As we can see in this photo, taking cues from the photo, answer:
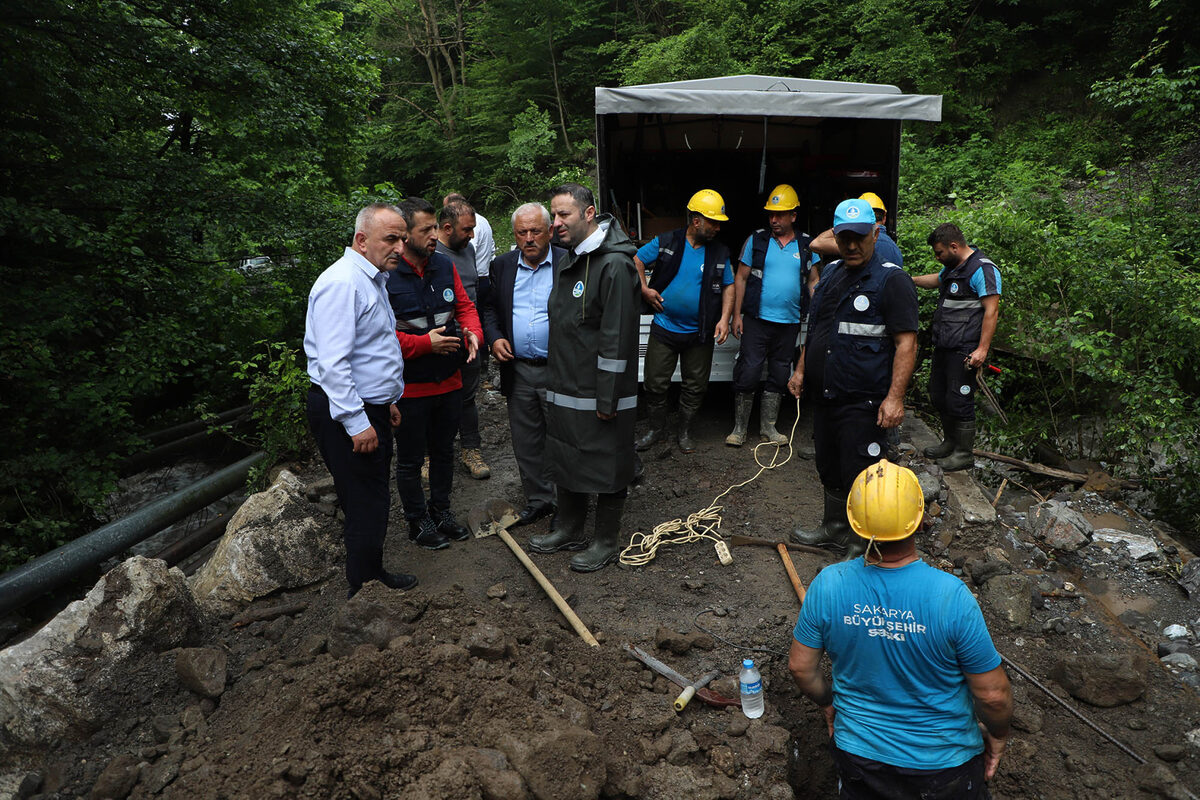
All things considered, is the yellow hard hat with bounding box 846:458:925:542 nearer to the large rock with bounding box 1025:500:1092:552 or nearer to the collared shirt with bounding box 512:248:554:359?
the collared shirt with bounding box 512:248:554:359

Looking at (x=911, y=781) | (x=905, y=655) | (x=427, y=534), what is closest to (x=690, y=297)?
(x=427, y=534)

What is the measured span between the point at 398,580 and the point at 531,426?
4.05ft

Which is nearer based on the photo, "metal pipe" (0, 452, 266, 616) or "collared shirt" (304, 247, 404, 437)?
"collared shirt" (304, 247, 404, 437)

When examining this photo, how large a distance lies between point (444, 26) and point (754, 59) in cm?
1046

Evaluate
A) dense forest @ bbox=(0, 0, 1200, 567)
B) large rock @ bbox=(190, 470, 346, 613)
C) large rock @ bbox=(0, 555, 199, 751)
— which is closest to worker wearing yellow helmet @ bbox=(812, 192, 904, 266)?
dense forest @ bbox=(0, 0, 1200, 567)

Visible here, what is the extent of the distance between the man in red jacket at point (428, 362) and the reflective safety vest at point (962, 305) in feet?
11.1

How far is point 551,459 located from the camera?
12.8 ft

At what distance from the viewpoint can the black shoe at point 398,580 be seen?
3.56m

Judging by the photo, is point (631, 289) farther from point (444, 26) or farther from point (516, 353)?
point (444, 26)

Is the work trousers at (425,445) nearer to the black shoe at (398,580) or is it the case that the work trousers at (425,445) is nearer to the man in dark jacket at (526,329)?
the man in dark jacket at (526,329)

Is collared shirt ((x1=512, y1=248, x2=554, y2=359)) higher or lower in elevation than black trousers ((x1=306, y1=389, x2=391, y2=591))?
higher

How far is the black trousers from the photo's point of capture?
3.17 metres

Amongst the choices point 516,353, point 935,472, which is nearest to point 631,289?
point 516,353

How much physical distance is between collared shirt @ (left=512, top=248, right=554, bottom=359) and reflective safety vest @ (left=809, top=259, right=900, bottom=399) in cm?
166
